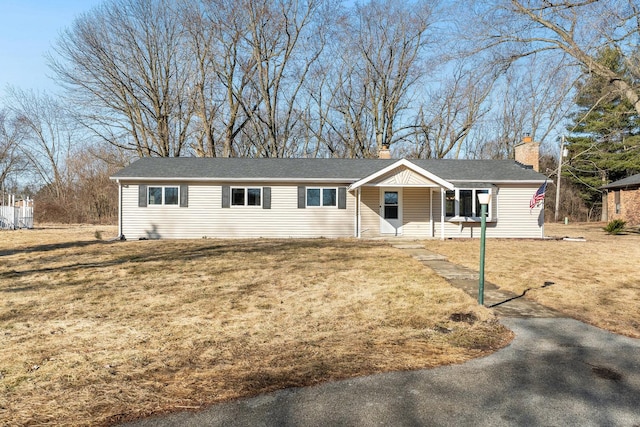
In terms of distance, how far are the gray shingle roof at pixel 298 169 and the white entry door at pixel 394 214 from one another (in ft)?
4.16

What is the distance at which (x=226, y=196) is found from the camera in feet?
53.0

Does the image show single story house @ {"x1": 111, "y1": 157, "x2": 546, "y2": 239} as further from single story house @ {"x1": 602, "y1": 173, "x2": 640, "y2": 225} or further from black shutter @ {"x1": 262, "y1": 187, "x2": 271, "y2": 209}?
single story house @ {"x1": 602, "y1": 173, "x2": 640, "y2": 225}

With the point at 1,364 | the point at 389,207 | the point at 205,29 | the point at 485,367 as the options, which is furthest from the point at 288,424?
the point at 205,29

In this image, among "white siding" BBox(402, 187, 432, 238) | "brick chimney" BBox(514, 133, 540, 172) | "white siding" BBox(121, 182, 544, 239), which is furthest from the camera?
"brick chimney" BBox(514, 133, 540, 172)

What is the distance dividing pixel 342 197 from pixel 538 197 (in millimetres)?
7850

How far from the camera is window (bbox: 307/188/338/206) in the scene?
1636 centimetres

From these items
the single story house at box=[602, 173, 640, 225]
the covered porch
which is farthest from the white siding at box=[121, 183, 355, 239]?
the single story house at box=[602, 173, 640, 225]

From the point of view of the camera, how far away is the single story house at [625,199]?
1032 inches

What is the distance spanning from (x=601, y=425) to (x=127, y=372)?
3.54 meters

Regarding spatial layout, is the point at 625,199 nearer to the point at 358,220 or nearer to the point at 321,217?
the point at 358,220

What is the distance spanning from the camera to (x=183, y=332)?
4535 millimetres

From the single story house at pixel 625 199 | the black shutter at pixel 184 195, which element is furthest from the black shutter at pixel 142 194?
the single story house at pixel 625 199

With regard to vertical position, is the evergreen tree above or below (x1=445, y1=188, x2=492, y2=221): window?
above

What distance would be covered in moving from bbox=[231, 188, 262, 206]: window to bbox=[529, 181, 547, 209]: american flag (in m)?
11.2
